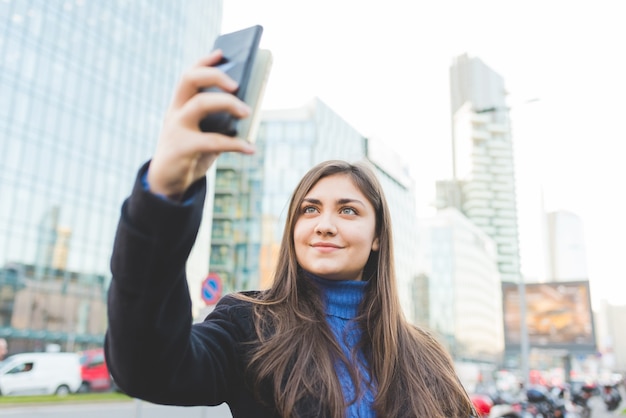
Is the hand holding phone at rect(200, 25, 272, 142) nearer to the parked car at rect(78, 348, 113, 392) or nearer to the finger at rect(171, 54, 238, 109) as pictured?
the finger at rect(171, 54, 238, 109)

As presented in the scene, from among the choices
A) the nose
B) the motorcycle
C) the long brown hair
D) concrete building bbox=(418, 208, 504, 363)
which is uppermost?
concrete building bbox=(418, 208, 504, 363)

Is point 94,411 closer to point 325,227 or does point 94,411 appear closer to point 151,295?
point 325,227

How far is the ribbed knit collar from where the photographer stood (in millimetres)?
1670

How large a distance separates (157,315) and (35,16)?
38.0 metres

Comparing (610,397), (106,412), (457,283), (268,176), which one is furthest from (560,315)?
(457,283)

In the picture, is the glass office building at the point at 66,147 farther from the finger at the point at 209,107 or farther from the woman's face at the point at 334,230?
the finger at the point at 209,107

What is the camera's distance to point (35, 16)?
3350 centimetres

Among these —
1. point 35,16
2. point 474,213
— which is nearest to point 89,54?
point 35,16

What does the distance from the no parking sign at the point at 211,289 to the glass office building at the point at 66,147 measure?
86.4 ft

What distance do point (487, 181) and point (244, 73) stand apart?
149931 millimetres

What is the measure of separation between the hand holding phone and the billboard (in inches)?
967

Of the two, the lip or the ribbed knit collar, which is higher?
the lip

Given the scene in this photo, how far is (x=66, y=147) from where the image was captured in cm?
3506

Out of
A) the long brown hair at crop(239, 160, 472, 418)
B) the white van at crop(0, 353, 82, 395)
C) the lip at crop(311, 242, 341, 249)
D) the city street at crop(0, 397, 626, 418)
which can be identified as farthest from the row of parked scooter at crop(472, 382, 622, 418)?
the white van at crop(0, 353, 82, 395)
